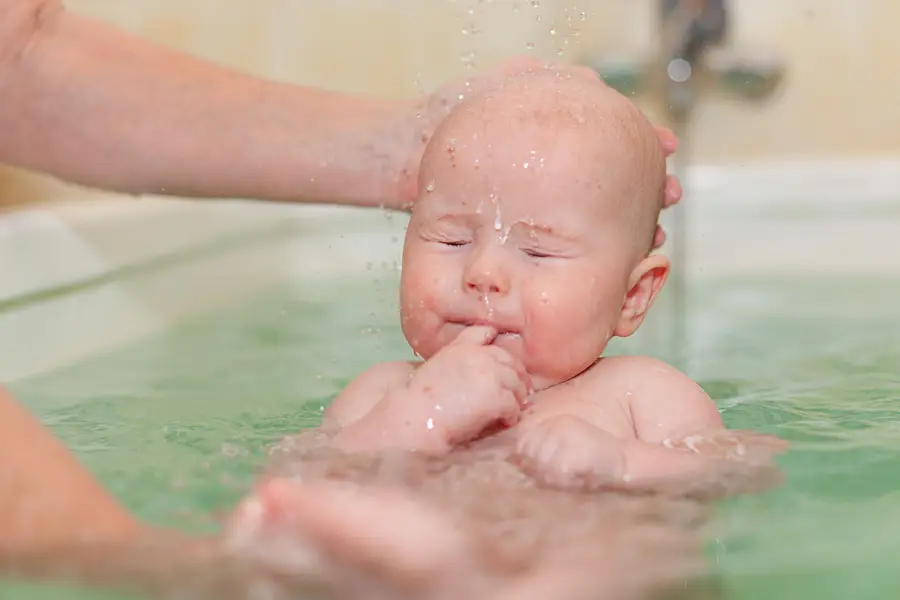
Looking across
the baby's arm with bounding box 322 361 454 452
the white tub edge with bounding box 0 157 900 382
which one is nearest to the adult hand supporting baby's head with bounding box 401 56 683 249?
the baby's arm with bounding box 322 361 454 452

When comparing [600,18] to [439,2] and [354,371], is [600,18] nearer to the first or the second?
[439,2]

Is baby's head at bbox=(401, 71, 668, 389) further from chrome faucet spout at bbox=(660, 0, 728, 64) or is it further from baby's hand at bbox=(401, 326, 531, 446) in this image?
chrome faucet spout at bbox=(660, 0, 728, 64)

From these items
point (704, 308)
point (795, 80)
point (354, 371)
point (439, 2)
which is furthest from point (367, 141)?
point (795, 80)

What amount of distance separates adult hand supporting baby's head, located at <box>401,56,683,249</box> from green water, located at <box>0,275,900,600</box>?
26 centimetres

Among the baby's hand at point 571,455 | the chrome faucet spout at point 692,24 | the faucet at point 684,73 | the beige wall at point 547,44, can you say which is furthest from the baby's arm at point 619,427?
the beige wall at point 547,44

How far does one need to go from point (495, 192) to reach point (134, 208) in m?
0.97

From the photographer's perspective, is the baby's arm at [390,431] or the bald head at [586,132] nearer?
the baby's arm at [390,431]

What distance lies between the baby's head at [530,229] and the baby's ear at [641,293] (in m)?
0.04

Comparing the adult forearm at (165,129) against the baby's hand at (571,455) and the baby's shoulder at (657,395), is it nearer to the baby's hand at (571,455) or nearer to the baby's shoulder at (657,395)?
the baby's shoulder at (657,395)

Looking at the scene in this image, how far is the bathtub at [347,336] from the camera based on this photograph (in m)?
0.92

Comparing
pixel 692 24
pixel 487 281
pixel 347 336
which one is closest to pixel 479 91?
pixel 487 281

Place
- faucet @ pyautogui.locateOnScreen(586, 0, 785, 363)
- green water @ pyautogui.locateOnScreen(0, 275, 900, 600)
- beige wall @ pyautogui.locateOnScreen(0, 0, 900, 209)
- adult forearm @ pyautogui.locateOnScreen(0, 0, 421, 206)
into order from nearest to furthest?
green water @ pyautogui.locateOnScreen(0, 275, 900, 600)
adult forearm @ pyautogui.locateOnScreen(0, 0, 421, 206)
faucet @ pyautogui.locateOnScreen(586, 0, 785, 363)
beige wall @ pyautogui.locateOnScreen(0, 0, 900, 209)

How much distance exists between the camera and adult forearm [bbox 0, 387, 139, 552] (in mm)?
707

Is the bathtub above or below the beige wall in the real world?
below
